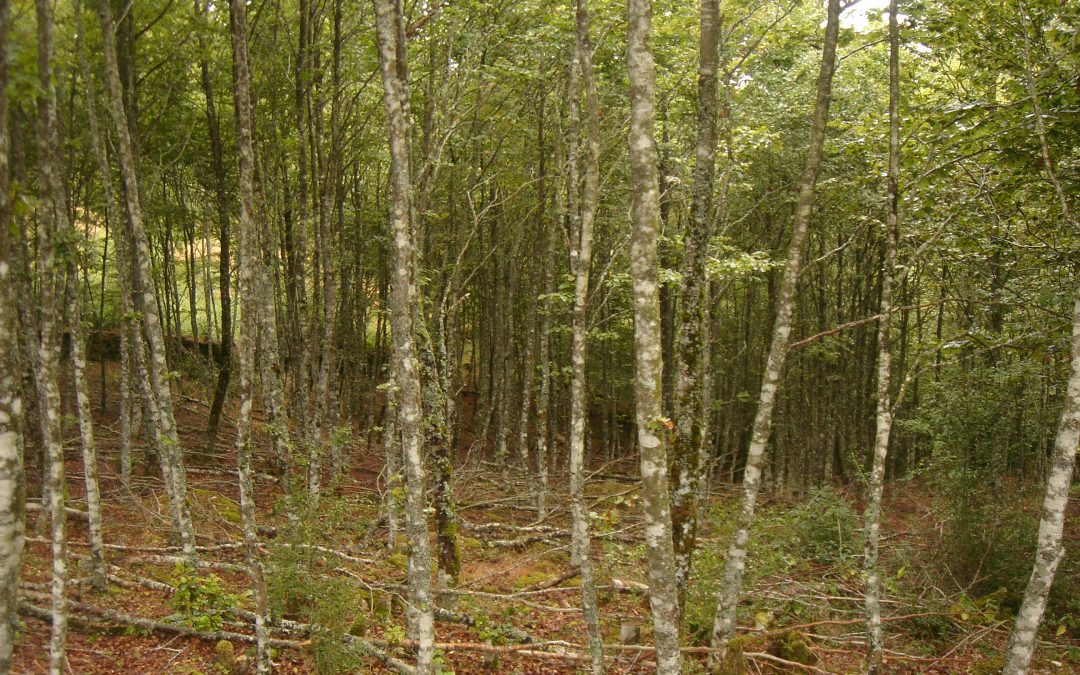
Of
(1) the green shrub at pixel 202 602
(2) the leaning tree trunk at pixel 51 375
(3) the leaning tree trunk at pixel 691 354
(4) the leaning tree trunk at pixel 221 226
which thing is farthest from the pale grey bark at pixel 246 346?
(4) the leaning tree trunk at pixel 221 226

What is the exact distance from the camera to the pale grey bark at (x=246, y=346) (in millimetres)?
6926

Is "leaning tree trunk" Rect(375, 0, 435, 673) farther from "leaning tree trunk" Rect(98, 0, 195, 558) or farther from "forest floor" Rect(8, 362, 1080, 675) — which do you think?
A: "leaning tree trunk" Rect(98, 0, 195, 558)

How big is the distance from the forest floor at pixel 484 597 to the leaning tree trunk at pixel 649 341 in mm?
2358

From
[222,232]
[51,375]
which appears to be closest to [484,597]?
[51,375]

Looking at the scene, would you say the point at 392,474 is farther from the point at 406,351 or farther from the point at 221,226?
the point at 221,226

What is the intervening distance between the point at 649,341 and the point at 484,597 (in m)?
6.46

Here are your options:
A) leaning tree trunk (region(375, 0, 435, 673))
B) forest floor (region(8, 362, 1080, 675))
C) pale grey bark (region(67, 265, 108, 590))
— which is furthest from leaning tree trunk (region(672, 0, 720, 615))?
pale grey bark (region(67, 265, 108, 590))

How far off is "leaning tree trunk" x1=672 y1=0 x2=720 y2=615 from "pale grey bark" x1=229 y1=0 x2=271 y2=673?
170 inches

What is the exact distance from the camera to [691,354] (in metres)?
7.49

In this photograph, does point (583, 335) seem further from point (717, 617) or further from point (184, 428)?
point (184, 428)

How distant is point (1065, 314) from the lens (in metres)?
9.02

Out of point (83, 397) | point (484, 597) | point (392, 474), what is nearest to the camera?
point (83, 397)

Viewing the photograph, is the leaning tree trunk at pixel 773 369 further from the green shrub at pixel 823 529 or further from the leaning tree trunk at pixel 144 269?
the leaning tree trunk at pixel 144 269

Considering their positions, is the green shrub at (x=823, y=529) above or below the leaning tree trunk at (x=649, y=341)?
below
